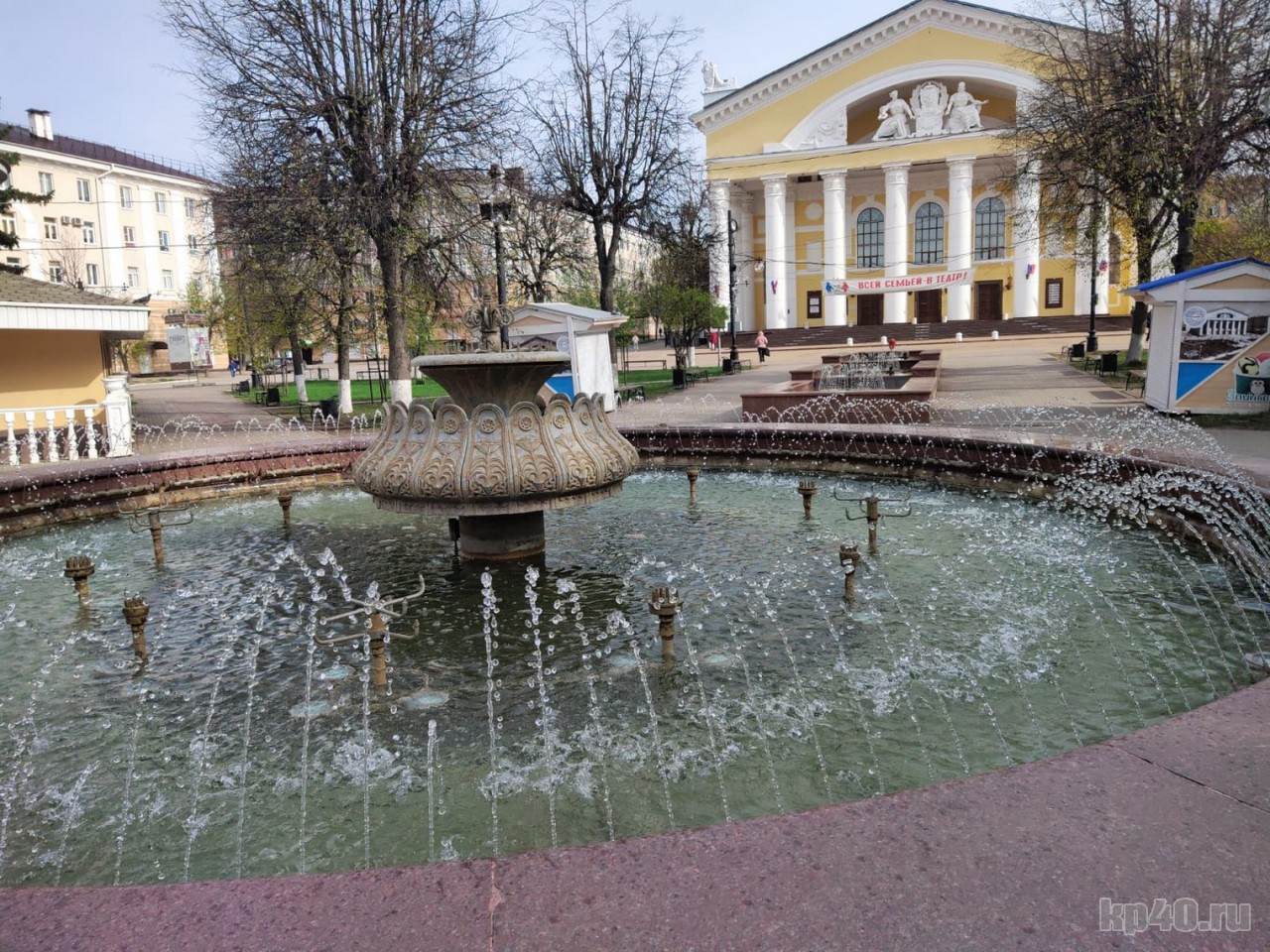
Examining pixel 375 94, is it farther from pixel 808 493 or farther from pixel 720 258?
pixel 720 258

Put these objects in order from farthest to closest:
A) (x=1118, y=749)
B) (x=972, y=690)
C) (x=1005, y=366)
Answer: (x=1005, y=366) → (x=972, y=690) → (x=1118, y=749)

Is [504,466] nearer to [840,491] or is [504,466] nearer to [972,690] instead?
[972,690]

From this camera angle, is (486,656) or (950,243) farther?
(950,243)

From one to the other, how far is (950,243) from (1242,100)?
37509 mm

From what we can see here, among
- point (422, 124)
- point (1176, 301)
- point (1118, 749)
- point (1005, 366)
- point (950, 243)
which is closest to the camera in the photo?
point (1118, 749)

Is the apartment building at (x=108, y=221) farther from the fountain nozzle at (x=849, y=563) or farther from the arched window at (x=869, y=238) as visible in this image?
the fountain nozzle at (x=849, y=563)

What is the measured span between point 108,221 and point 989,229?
178 feet

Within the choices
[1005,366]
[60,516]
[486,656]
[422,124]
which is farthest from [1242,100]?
[60,516]

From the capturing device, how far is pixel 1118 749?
2.88 m

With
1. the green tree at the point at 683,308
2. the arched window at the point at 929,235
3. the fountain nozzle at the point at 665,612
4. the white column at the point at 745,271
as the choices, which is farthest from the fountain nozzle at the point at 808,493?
the arched window at the point at 929,235

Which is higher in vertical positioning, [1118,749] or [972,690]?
[1118,749]

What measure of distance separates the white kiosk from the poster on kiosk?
10.4 m

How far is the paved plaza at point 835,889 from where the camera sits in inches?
82.3

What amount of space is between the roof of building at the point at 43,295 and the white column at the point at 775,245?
42983 millimetres
